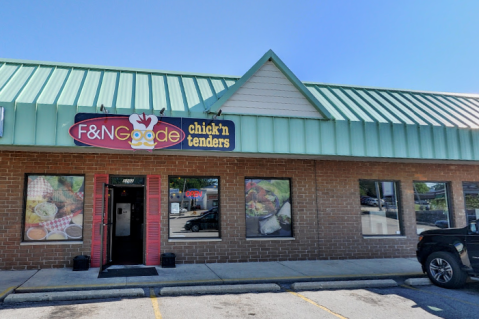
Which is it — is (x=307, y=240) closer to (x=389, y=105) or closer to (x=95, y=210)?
(x=389, y=105)

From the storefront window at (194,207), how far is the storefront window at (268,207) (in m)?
1.12

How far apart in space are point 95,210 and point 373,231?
9.46m

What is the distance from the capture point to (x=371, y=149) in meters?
11.3

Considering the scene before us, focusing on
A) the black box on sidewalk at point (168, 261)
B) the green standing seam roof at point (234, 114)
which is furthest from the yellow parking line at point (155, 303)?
the green standing seam roof at point (234, 114)

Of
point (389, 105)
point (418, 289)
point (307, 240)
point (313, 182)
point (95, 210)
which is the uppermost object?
point (389, 105)

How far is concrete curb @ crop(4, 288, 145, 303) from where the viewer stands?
766 cm

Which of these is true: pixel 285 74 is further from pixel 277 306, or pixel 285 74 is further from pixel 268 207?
pixel 277 306

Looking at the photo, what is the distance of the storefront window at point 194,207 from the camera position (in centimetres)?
1189

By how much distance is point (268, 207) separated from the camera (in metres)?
12.7

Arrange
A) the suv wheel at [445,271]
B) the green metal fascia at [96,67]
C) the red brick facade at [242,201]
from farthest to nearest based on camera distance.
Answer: the green metal fascia at [96,67], the red brick facade at [242,201], the suv wheel at [445,271]

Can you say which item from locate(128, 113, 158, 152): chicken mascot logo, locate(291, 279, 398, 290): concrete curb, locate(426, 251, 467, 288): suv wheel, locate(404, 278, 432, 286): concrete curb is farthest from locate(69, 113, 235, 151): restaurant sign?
locate(426, 251, 467, 288): suv wheel

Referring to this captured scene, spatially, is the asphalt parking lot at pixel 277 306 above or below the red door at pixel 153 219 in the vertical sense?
below

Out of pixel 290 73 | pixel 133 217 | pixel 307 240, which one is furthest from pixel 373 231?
pixel 133 217

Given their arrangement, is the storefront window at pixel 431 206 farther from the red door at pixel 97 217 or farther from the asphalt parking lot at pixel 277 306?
the red door at pixel 97 217
